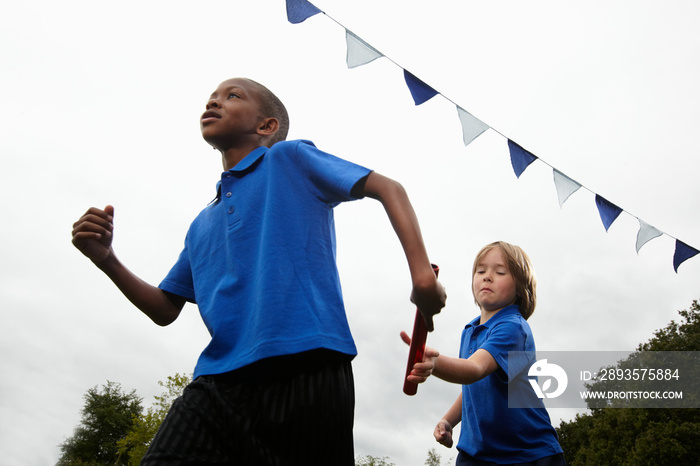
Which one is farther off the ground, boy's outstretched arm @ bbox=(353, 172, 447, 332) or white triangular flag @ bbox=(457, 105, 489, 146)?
white triangular flag @ bbox=(457, 105, 489, 146)

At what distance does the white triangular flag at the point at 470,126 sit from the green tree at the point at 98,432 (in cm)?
4538

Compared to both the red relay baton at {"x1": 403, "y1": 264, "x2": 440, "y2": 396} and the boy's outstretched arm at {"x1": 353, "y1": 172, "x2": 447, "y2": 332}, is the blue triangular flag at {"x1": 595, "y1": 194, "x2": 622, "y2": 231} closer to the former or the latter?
the red relay baton at {"x1": 403, "y1": 264, "x2": 440, "y2": 396}

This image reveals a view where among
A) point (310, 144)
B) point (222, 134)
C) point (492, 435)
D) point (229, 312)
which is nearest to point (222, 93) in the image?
point (222, 134)

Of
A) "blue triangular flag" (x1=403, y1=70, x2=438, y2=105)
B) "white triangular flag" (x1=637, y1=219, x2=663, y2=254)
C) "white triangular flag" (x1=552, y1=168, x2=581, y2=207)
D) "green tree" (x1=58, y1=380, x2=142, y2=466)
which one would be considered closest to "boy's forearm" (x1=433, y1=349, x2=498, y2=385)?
"blue triangular flag" (x1=403, y1=70, x2=438, y2=105)

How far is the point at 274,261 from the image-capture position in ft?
5.72

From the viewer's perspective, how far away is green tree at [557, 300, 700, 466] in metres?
21.0

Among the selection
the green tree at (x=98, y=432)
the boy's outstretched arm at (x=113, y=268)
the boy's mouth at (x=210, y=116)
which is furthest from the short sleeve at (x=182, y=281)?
the green tree at (x=98, y=432)

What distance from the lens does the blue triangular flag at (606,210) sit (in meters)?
6.55

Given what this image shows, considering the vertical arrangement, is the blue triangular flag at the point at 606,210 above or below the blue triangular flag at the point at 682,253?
below

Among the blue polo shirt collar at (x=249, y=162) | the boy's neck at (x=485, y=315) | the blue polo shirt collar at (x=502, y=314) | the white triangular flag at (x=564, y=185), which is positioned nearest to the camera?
the blue polo shirt collar at (x=249, y=162)

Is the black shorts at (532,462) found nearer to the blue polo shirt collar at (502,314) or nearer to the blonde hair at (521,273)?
the blue polo shirt collar at (502,314)

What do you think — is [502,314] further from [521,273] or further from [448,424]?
[448,424]

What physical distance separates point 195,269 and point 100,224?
16.6 inches

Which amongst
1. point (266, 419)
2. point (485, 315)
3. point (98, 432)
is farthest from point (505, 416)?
point (98, 432)
